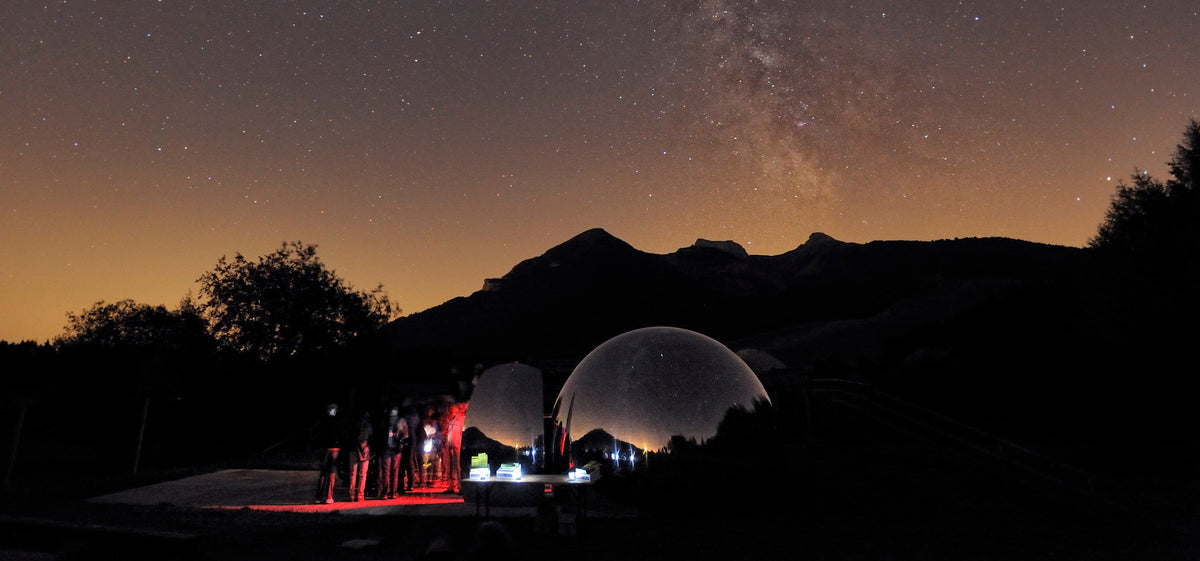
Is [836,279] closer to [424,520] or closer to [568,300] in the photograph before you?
[568,300]

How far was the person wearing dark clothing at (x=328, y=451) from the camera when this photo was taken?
1039 centimetres

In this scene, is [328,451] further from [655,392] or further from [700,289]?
[700,289]

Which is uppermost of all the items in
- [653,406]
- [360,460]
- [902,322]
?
[902,322]

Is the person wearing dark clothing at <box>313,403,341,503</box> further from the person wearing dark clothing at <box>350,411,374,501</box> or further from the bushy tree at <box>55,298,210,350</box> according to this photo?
the bushy tree at <box>55,298,210,350</box>

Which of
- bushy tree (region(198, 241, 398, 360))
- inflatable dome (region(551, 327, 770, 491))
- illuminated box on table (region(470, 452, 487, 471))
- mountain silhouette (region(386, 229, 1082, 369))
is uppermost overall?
mountain silhouette (region(386, 229, 1082, 369))

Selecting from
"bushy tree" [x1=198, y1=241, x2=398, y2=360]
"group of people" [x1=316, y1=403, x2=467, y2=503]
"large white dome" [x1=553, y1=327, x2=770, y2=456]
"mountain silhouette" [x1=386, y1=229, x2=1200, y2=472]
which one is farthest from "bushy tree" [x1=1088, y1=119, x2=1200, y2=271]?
"bushy tree" [x1=198, y1=241, x2=398, y2=360]

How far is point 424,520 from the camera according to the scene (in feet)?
27.6

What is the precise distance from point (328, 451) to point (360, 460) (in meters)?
0.60

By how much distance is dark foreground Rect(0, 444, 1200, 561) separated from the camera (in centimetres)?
651

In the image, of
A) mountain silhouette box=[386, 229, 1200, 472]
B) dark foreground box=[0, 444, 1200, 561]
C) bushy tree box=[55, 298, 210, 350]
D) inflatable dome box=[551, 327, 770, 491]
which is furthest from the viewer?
bushy tree box=[55, 298, 210, 350]

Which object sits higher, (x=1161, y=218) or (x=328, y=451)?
(x=1161, y=218)

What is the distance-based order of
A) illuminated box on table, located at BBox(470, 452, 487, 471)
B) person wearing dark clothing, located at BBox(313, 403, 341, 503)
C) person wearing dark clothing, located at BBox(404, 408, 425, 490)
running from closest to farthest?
illuminated box on table, located at BBox(470, 452, 487, 471)
person wearing dark clothing, located at BBox(313, 403, 341, 503)
person wearing dark clothing, located at BBox(404, 408, 425, 490)

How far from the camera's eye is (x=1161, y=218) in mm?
20234

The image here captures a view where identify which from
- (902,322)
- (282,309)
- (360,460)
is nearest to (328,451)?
(360,460)
